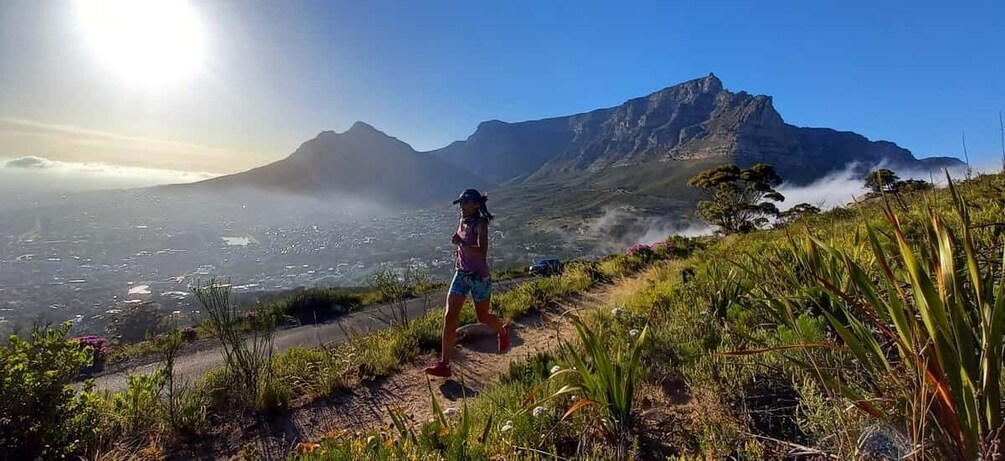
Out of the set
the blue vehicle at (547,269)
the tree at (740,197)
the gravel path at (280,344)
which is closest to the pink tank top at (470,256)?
the gravel path at (280,344)

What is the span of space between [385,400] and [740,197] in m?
24.6

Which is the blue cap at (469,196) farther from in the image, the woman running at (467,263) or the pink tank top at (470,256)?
the pink tank top at (470,256)

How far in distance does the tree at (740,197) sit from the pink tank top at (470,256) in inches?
829

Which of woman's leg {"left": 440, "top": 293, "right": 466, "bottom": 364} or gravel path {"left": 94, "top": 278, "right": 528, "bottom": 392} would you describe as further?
gravel path {"left": 94, "top": 278, "right": 528, "bottom": 392}

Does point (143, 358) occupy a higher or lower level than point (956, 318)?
lower

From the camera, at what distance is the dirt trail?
347cm

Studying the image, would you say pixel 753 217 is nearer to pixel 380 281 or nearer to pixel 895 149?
pixel 380 281

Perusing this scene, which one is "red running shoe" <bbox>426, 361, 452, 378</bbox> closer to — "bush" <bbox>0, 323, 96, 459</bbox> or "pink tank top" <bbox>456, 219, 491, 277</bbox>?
"pink tank top" <bbox>456, 219, 491, 277</bbox>

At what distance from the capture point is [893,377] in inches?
50.4

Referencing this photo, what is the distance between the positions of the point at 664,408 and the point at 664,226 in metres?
102

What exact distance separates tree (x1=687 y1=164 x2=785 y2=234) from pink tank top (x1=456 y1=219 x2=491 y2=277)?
69.1 feet

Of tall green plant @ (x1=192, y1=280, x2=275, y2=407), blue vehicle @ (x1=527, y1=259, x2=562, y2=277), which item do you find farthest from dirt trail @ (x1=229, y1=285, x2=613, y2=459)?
blue vehicle @ (x1=527, y1=259, x2=562, y2=277)

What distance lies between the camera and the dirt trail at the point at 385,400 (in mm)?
3473

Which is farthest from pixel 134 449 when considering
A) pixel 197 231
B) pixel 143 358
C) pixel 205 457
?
pixel 197 231
